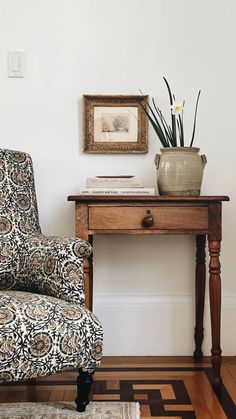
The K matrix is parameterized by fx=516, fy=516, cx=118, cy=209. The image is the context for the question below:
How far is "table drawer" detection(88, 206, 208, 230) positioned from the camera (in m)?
1.91

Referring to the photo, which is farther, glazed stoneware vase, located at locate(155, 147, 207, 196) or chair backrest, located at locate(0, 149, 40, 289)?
glazed stoneware vase, located at locate(155, 147, 207, 196)

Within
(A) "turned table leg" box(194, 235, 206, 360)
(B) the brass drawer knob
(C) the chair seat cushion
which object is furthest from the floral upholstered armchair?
(A) "turned table leg" box(194, 235, 206, 360)

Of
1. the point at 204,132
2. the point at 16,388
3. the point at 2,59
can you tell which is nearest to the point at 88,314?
the point at 16,388

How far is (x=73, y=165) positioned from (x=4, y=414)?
109cm

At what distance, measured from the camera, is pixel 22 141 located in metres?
2.30

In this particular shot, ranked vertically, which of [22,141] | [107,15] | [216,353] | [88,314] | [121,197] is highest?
[107,15]

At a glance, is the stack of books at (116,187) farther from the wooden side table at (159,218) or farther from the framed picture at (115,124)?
the framed picture at (115,124)

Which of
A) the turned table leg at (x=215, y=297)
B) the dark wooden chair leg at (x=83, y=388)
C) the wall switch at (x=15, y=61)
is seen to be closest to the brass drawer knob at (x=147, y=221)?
the turned table leg at (x=215, y=297)

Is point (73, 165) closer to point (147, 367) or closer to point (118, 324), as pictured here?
point (118, 324)

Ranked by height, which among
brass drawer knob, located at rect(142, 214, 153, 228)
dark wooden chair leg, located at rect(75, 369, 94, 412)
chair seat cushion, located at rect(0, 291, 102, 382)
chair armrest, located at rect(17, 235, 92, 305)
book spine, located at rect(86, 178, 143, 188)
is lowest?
dark wooden chair leg, located at rect(75, 369, 94, 412)

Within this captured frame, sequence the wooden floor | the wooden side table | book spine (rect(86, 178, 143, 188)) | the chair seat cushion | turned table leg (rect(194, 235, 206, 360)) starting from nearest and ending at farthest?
the chair seat cushion < the wooden floor < the wooden side table < book spine (rect(86, 178, 143, 188)) < turned table leg (rect(194, 235, 206, 360))

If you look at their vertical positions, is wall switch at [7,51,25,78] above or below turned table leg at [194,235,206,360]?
above

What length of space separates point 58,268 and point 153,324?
826mm

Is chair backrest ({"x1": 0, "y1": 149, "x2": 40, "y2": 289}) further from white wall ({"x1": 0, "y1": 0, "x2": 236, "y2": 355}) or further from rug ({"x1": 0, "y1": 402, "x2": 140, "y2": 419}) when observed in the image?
rug ({"x1": 0, "y1": 402, "x2": 140, "y2": 419})
